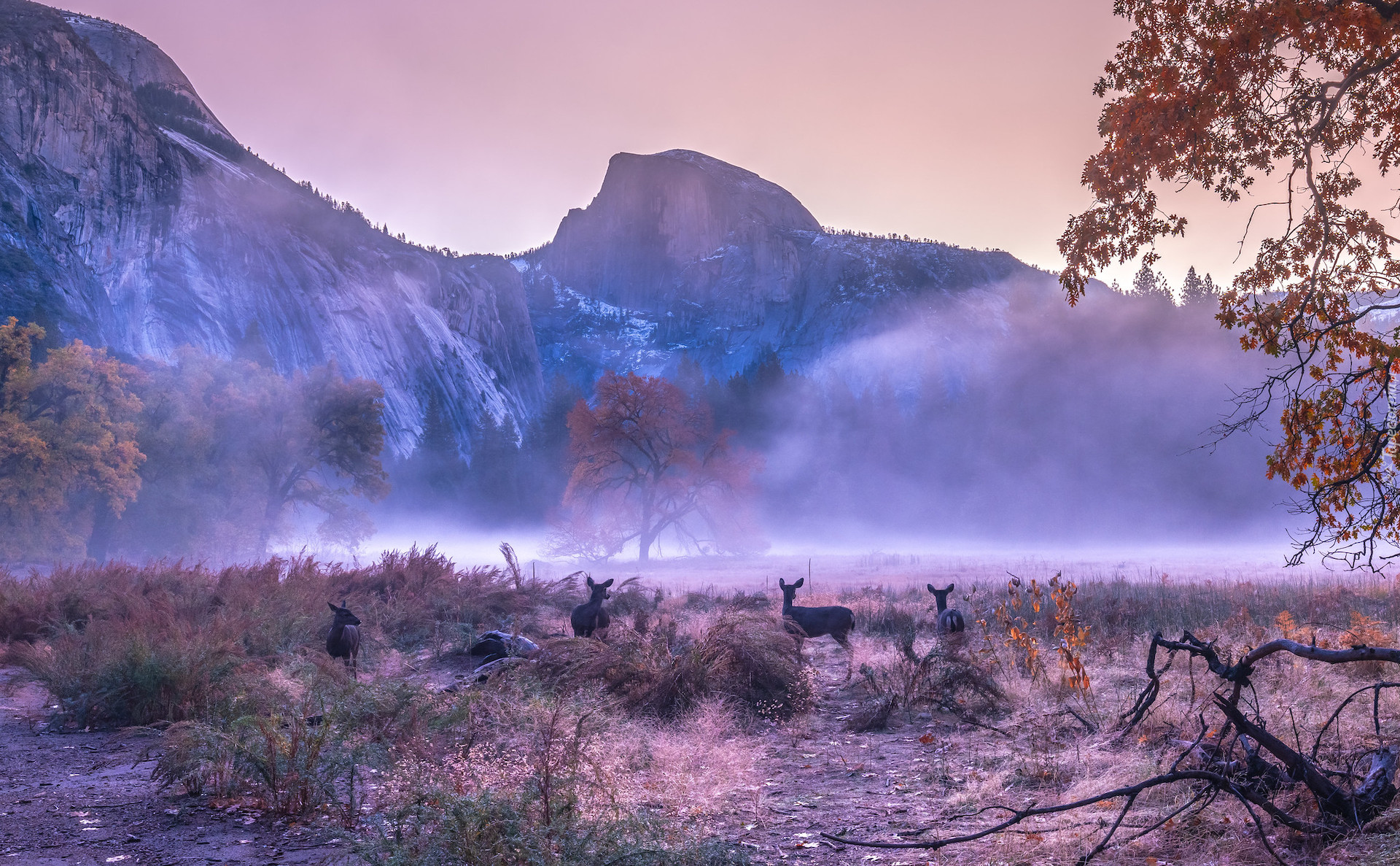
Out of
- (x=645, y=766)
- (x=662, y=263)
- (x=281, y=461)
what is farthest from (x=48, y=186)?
(x=662, y=263)

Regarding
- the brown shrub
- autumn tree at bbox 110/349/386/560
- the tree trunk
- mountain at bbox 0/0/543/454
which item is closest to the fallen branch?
the brown shrub

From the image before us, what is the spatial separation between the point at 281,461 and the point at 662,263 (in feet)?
368

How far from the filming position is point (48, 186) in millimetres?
54344

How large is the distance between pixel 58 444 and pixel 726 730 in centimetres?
3821

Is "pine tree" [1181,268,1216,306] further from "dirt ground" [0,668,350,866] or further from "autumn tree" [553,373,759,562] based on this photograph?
"dirt ground" [0,668,350,866]

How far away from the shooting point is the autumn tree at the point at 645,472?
45438 millimetres

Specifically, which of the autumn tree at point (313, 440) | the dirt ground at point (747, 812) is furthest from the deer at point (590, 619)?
the autumn tree at point (313, 440)

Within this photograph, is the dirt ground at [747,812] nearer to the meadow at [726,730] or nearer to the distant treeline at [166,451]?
the meadow at [726,730]

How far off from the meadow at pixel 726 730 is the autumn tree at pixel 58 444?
22776 mm

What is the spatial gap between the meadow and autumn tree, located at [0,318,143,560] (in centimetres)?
2278

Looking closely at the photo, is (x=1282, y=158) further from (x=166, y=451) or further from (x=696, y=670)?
(x=166, y=451)

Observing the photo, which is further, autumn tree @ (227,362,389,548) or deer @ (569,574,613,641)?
autumn tree @ (227,362,389,548)

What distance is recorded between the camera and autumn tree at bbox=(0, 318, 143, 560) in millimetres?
33750

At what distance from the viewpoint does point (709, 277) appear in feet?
472
